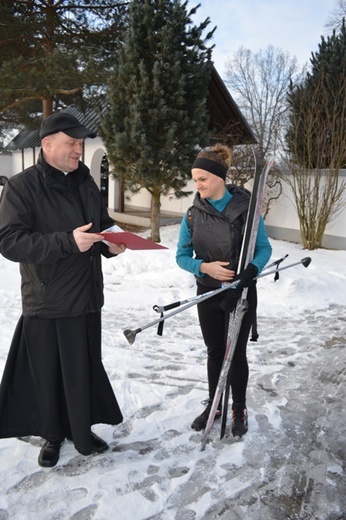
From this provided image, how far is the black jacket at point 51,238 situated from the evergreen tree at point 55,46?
9.21 meters


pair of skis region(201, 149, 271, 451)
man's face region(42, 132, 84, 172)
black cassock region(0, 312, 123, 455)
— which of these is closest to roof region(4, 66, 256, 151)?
pair of skis region(201, 149, 271, 451)

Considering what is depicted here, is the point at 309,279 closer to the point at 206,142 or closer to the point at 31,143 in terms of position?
the point at 206,142

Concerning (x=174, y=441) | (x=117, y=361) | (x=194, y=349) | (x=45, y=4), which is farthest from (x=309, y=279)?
(x=45, y=4)

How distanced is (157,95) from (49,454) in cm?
810

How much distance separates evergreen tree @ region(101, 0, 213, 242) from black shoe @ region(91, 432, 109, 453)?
24.1ft

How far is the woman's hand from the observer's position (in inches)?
104

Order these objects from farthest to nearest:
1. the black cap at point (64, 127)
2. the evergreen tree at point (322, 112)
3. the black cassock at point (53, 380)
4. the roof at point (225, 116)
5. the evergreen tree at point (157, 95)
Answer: the roof at point (225, 116) < the evergreen tree at point (322, 112) < the evergreen tree at point (157, 95) < the black cassock at point (53, 380) < the black cap at point (64, 127)

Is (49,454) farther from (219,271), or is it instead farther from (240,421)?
(219,271)

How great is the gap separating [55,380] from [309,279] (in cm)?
518

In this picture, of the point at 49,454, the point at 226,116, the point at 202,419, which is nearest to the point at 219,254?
the point at 202,419

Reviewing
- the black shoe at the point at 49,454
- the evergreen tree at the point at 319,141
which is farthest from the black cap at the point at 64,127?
the evergreen tree at the point at 319,141

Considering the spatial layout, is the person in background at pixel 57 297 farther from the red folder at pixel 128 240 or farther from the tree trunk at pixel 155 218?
the tree trunk at pixel 155 218

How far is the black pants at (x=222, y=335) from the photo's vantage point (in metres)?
2.79

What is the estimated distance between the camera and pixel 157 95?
360 inches
